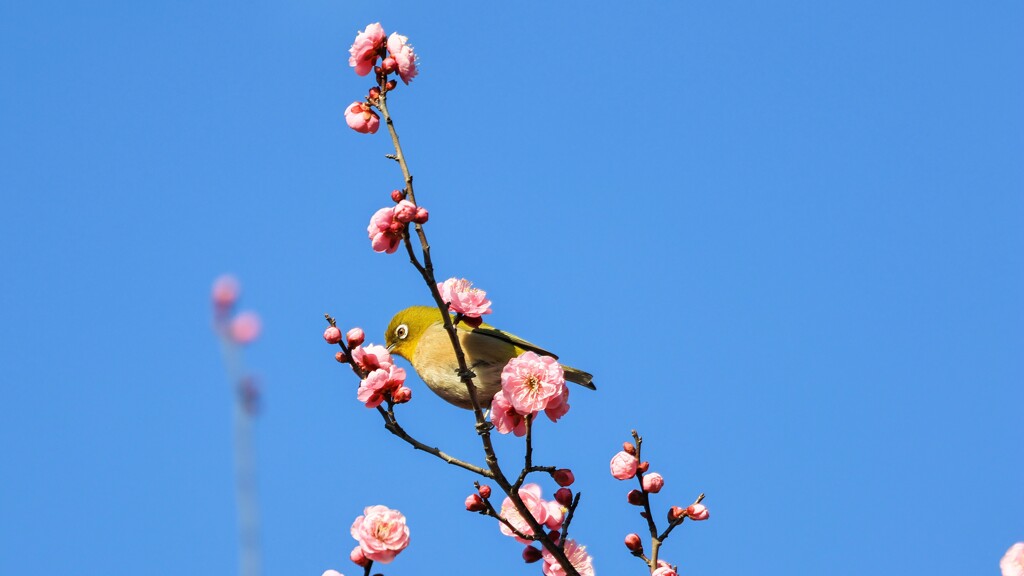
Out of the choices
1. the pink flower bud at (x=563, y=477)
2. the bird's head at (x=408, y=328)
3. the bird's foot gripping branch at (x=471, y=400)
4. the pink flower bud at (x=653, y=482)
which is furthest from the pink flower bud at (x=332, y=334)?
the bird's head at (x=408, y=328)

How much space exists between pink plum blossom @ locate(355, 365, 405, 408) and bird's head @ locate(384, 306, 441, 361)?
8.34 ft

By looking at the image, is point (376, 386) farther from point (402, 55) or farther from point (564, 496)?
point (402, 55)

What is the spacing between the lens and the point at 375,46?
4398mm

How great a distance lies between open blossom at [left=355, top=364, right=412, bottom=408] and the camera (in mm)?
4086

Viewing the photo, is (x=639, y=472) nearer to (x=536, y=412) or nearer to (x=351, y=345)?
(x=536, y=412)

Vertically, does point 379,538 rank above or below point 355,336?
below

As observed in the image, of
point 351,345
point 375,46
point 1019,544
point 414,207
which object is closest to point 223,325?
point 414,207

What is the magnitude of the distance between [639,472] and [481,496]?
0.75m

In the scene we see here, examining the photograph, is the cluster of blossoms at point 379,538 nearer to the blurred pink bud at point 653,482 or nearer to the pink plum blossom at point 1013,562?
the blurred pink bud at point 653,482

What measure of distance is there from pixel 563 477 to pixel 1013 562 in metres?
1.78

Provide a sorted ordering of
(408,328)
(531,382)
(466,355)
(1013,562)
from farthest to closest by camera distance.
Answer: (408,328), (466,355), (531,382), (1013,562)

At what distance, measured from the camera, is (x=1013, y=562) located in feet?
12.2

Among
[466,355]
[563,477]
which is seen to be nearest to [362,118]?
[563,477]

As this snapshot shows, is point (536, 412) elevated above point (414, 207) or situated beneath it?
situated beneath
